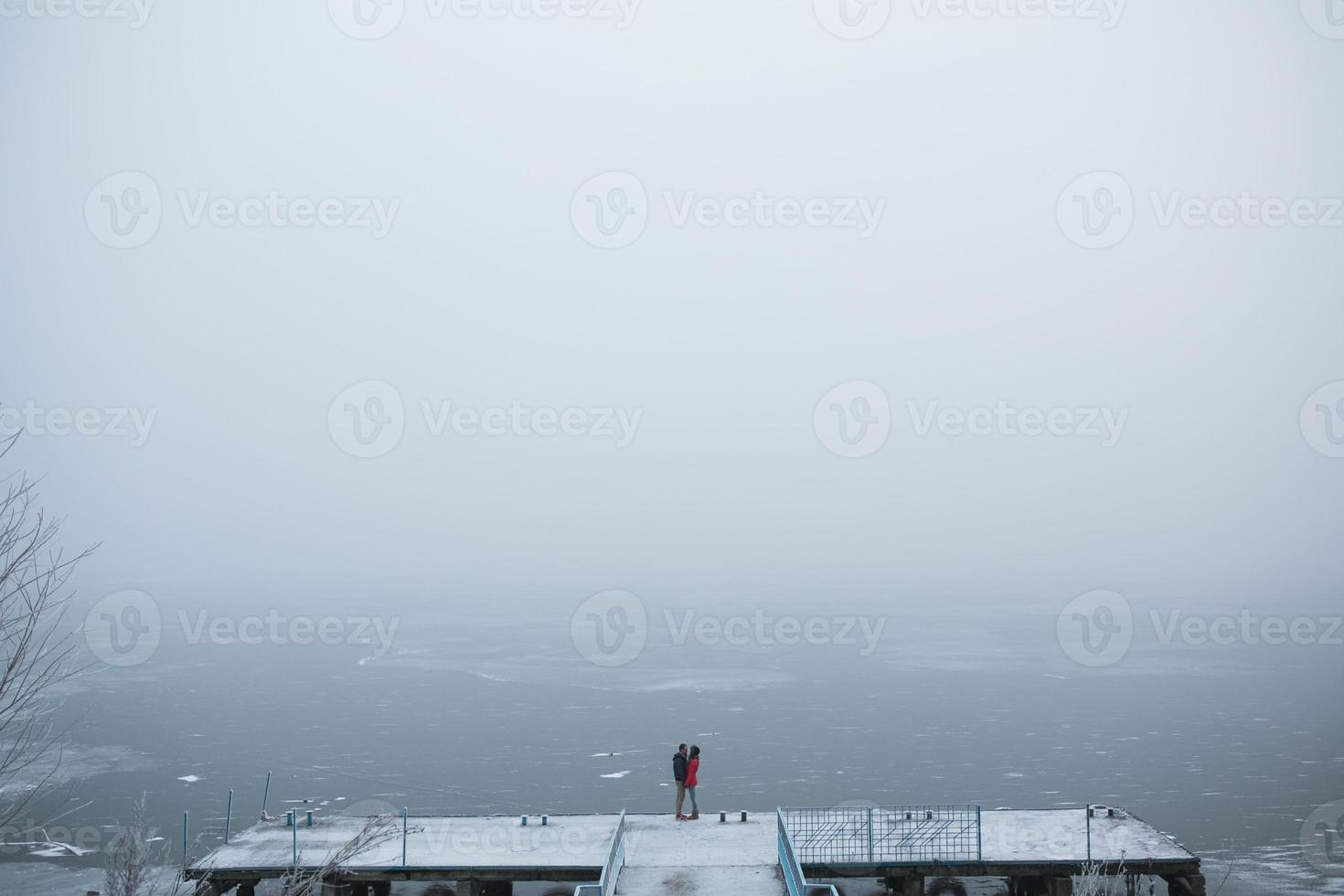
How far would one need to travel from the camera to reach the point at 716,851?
24141 mm

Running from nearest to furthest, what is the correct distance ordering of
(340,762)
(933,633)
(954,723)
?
(340,762) → (954,723) → (933,633)

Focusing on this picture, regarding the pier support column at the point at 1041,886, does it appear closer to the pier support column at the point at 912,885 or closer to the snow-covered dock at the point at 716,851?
the snow-covered dock at the point at 716,851

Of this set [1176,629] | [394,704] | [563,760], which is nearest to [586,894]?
[563,760]

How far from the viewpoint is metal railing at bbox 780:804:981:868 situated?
25.2 meters

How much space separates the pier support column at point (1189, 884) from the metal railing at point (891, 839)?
486 centimetres

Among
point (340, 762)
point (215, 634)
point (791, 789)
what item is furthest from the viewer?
point (215, 634)

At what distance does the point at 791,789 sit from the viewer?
4922 cm

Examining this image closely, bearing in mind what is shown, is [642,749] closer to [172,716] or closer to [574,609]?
[172,716]

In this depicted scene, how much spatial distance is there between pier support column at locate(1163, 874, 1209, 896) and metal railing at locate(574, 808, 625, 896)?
1314 centimetres

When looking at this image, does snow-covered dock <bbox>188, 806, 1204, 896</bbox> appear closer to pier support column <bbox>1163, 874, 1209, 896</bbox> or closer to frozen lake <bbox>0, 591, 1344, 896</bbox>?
pier support column <bbox>1163, 874, 1209, 896</bbox>

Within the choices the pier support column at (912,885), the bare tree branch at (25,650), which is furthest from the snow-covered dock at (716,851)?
the bare tree branch at (25,650)

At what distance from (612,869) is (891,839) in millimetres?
8589

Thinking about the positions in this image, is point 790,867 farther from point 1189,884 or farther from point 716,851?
point 1189,884

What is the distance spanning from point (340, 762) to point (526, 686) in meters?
28.5
